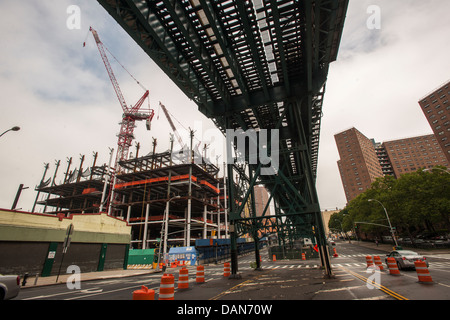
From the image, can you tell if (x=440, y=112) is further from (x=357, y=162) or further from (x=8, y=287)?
(x=8, y=287)

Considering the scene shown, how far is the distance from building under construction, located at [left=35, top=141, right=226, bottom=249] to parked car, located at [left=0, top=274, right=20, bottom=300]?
134ft

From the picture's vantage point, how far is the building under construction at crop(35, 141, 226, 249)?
5369 cm

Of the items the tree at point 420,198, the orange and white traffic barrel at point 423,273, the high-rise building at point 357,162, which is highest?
the high-rise building at point 357,162

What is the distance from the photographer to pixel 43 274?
67.1 ft

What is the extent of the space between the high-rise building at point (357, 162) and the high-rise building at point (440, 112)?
39.0 metres

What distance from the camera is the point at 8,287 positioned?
7.33 meters

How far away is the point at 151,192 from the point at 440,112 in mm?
112020

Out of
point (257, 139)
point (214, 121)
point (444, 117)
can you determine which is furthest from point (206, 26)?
point (444, 117)

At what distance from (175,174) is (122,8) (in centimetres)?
5242

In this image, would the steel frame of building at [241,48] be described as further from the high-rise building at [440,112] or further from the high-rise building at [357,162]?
the high-rise building at [357,162]

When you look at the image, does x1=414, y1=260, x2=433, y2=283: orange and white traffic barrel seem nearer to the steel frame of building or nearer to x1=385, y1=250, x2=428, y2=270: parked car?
the steel frame of building

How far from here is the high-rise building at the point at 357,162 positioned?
12012 centimetres
